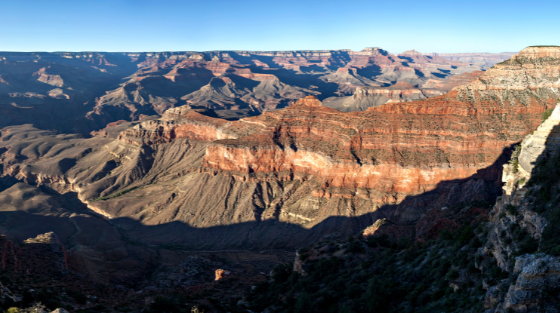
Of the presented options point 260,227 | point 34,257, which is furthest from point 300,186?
point 34,257

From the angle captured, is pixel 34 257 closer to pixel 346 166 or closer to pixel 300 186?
pixel 300 186

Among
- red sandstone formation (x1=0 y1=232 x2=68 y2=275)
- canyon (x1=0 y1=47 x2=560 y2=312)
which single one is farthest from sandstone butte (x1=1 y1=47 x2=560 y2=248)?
red sandstone formation (x1=0 y1=232 x2=68 y2=275)

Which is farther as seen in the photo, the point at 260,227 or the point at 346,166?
the point at 260,227

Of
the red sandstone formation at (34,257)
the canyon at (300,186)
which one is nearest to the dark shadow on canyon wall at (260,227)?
the canyon at (300,186)

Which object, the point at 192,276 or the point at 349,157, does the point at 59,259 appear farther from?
the point at 349,157

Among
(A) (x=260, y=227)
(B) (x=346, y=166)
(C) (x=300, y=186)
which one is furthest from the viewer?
(C) (x=300, y=186)

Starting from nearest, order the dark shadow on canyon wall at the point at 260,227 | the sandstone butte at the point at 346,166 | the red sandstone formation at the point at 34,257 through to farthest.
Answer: the red sandstone formation at the point at 34,257 < the dark shadow on canyon wall at the point at 260,227 < the sandstone butte at the point at 346,166

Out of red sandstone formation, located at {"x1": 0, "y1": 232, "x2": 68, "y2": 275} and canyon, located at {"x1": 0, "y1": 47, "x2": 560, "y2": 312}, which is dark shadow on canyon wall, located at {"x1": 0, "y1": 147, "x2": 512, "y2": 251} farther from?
red sandstone formation, located at {"x1": 0, "y1": 232, "x2": 68, "y2": 275}

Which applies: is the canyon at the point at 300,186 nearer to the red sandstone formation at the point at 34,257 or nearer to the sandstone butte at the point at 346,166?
the sandstone butte at the point at 346,166

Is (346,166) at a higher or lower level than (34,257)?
higher
